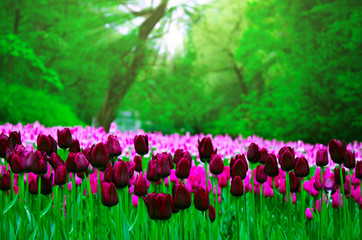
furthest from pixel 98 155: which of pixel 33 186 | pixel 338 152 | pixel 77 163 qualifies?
pixel 338 152

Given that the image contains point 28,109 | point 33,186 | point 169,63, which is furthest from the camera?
point 169,63

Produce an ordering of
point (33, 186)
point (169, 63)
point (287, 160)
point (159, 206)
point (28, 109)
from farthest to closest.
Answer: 1. point (169, 63)
2. point (28, 109)
3. point (33, 186)
4. point (287, 160)
5. point (159, 206)

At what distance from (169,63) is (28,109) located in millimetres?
7030

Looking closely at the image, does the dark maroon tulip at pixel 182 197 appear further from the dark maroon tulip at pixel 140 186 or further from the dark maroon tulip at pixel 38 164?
the dark maroon tulip at pixel 38 164

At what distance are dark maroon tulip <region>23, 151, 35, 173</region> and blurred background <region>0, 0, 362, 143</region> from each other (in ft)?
28.4

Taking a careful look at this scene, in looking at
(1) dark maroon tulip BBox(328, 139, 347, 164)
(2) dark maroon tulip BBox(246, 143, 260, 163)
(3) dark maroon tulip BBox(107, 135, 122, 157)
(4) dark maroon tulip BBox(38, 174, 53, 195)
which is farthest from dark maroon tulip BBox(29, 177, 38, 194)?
(1) dark maroon tulip BBox(328, 139, 347, 164)

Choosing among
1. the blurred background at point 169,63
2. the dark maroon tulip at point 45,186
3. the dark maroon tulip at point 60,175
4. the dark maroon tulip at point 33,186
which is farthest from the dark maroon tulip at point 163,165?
the blurred background at point 169,63

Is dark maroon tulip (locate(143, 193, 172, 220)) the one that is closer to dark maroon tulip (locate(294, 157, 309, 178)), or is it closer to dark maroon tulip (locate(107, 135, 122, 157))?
dark maroon tulip (locate(107, 135, 122, 157))

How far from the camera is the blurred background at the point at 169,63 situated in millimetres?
10938

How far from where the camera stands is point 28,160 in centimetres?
209

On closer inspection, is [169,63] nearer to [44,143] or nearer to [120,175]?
[44,143]

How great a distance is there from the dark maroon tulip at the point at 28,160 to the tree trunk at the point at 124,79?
12.4 m

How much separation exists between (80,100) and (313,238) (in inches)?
636

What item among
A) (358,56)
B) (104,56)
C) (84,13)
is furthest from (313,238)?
(84,13)
